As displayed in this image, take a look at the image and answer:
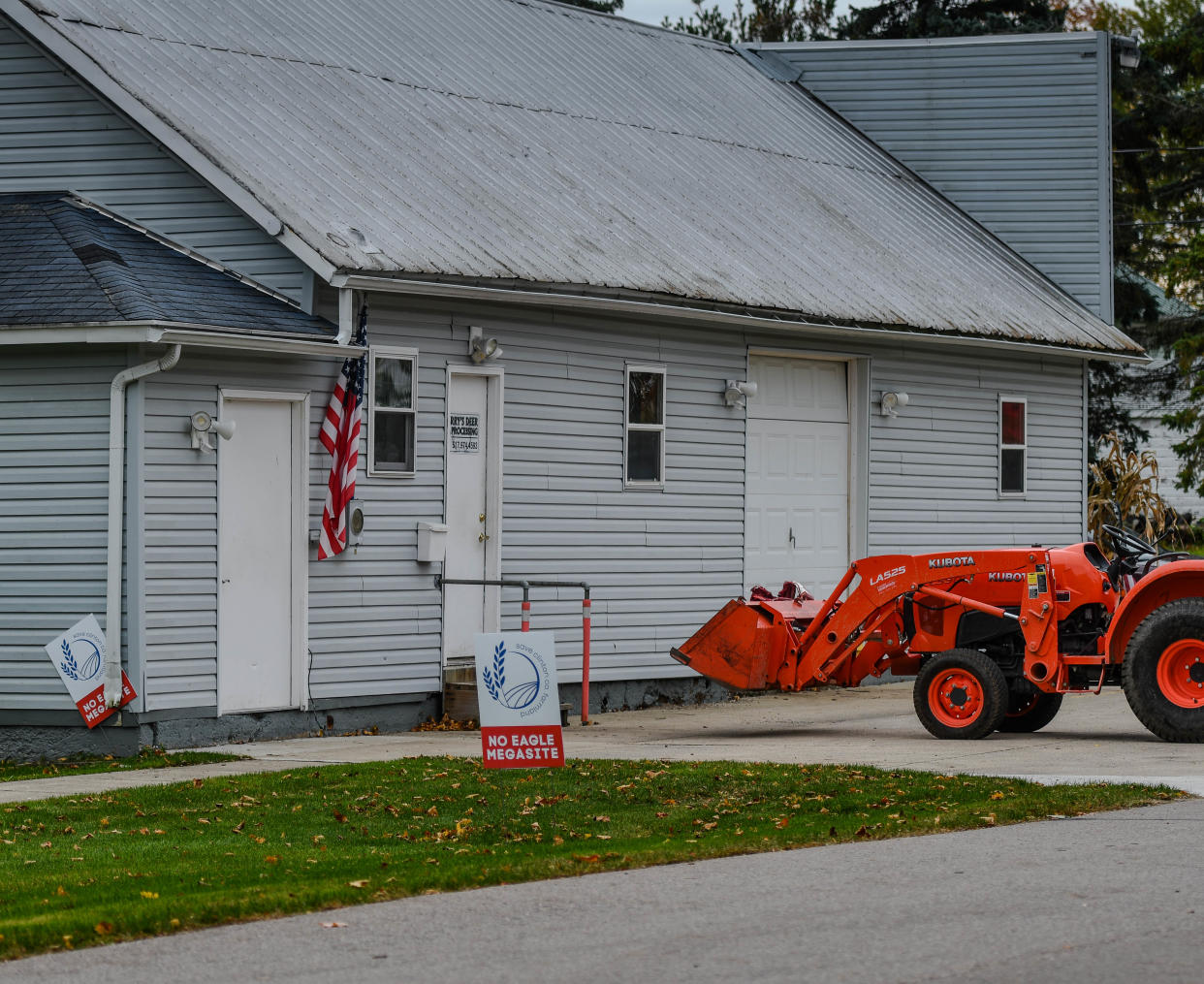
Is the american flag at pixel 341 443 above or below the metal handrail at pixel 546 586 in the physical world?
above

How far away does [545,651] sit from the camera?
1194 cm

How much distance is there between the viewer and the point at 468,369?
16.7 meters

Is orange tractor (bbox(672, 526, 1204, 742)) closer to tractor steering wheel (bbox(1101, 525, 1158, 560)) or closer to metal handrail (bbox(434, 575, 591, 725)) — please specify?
tractor steering wheel (bbox(1101, 525, 1158, 560))

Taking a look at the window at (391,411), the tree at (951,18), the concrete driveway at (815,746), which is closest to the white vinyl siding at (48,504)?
the concrete driveway at (815,746)

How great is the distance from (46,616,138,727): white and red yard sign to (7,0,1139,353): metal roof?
331 cm

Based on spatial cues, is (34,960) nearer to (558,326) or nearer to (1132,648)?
(1132,648)

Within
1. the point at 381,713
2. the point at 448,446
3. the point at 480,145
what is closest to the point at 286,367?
the point at 448,446

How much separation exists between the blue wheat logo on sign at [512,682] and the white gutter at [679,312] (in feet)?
14.1

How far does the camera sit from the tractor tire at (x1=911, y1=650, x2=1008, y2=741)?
14445 mm

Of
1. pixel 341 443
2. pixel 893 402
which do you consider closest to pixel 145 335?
pixel 341 443

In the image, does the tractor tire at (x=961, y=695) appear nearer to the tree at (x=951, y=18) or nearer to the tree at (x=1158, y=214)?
the tree at (x=1158, y=214)

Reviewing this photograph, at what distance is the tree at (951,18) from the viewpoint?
1353 inches

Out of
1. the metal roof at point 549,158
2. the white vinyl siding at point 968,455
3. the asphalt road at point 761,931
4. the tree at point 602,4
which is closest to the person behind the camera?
the asphalt road at point 761,931

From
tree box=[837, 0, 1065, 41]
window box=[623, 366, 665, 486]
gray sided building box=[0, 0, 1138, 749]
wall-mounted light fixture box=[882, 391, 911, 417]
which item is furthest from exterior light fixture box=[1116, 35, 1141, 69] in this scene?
window box=[623, 366, 665, 486]
